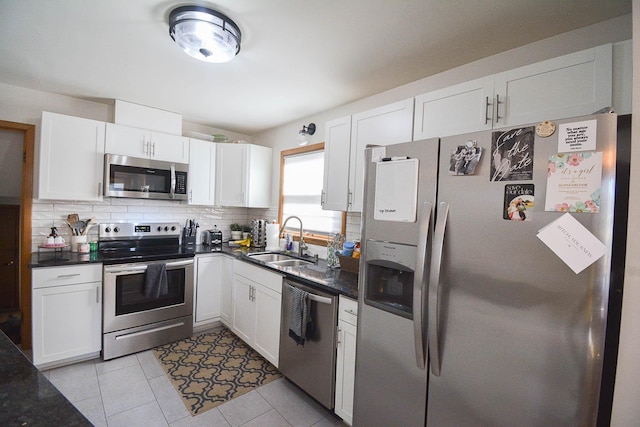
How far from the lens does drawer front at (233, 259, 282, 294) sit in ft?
7.68

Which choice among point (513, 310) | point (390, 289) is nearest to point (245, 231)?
point (390, 289)

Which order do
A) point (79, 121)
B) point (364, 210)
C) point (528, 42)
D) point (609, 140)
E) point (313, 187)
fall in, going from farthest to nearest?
1. point (313, 187)
2. point (79, 121)
3. point (528, 42)
4. point (364, 210)
5. point (609, 140)

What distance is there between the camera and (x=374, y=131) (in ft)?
6.75

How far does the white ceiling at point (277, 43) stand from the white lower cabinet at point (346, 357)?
162 centimetres

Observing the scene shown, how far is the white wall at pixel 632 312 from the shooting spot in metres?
0.83

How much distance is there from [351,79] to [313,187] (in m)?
1.28

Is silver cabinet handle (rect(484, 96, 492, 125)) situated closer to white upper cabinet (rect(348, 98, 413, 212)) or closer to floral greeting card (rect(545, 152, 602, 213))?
white upper cabinet (rect(348, 98, 413, 212))

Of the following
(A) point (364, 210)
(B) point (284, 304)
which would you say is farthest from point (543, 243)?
(B) point (284, 304)

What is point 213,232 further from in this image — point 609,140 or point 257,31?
point 609,140

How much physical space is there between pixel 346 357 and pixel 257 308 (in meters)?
1.11

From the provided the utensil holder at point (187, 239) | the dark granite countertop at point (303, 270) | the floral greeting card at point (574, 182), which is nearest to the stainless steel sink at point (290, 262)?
the dark granite countertop at point (303, 270)

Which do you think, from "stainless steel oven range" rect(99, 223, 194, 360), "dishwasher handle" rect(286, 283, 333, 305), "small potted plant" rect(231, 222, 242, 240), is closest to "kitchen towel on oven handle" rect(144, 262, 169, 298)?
"stainless steel oven range" rect(99, 223, 194, 360)

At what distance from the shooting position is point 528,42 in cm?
166

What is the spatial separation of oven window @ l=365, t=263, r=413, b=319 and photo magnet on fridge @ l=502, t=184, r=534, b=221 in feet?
1.61
